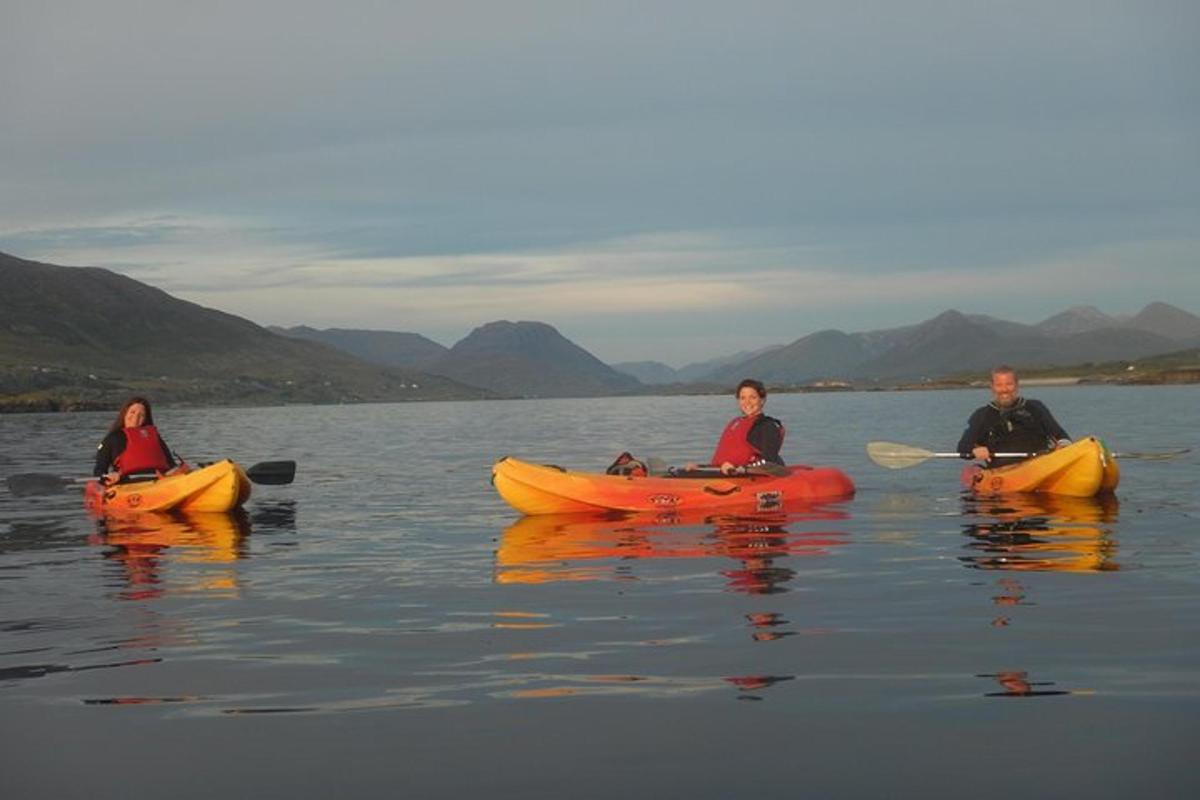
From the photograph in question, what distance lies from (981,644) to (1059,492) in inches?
501

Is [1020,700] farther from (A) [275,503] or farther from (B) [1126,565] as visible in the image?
(A) [275,503]

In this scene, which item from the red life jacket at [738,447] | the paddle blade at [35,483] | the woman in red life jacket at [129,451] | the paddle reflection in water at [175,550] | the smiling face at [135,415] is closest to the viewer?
the paddle reflection in water at [175,550]

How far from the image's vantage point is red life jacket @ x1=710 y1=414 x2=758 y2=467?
67.6ft

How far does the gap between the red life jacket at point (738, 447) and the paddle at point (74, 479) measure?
319 inches

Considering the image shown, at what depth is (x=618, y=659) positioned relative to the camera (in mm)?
9367

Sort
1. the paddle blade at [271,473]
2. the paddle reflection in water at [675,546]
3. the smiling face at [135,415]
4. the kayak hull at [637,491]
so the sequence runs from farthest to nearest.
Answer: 1. the paddle blade at [271,473]
2. the smiling face at [135,415]
3. the kayak hull at [637,491]
4. the paddle reflection in water at [675,546]

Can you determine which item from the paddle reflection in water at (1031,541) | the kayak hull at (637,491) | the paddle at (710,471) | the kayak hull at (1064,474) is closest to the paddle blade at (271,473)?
the kayak hull at (637,491)

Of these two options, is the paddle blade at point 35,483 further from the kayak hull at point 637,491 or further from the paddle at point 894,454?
the paddle at point 894,454

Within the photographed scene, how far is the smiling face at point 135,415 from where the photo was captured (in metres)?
22.2

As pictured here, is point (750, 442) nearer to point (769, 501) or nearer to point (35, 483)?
point (769, 501)

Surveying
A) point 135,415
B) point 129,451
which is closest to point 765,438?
point 135,415

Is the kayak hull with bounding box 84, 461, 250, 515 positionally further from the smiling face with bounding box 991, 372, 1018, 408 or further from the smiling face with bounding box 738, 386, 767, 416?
the smiling face with bounding box 991, 372, 1018, 408

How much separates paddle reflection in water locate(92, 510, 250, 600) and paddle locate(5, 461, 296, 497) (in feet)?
4.42

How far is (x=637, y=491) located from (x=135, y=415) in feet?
28.2
